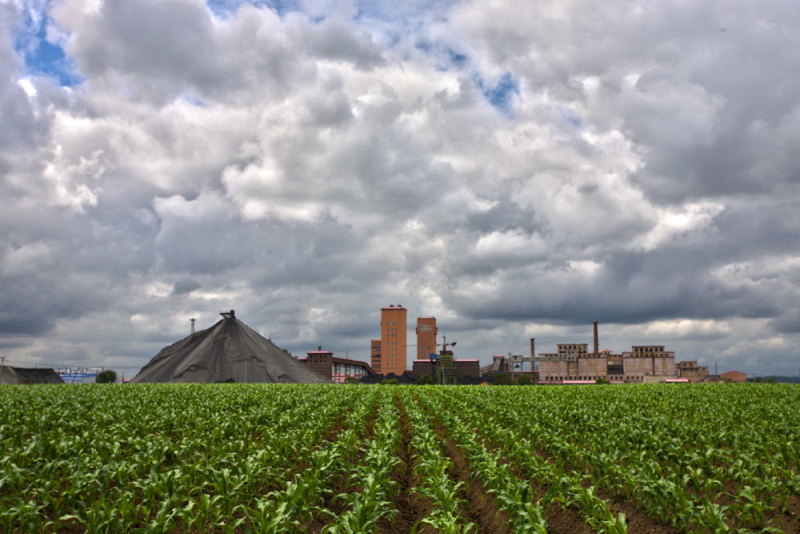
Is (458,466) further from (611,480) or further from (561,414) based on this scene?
(561,414)

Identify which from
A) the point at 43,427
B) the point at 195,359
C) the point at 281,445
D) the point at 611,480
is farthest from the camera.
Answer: the point at 195,359

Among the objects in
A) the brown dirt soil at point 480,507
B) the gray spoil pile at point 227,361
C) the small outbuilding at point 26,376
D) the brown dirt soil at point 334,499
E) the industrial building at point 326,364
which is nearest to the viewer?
the brown dirt soil at point 334,499

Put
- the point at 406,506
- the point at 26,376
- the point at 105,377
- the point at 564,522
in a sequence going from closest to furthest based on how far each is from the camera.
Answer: the point at 564,522, the point at 406,506, the point at 26,376, the point at 105,377

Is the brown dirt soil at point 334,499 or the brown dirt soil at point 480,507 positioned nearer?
the brown dirt soil at point 334,499

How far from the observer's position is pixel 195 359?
62.8 meters

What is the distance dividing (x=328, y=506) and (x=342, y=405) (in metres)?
17.4

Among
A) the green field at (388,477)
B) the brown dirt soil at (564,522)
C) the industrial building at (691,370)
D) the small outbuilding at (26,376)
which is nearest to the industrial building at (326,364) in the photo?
the small outbuilding at (26,376)

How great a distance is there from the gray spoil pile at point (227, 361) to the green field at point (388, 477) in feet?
133

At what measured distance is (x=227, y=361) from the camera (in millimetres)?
63250

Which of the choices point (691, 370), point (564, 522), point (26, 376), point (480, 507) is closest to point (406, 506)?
point (480, 507)

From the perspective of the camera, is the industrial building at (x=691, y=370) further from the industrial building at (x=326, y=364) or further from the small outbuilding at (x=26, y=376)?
the small outbuilding at (x=26, y=376)

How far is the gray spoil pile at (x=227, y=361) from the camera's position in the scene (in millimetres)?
62000

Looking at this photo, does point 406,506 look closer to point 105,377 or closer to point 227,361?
point 227,361

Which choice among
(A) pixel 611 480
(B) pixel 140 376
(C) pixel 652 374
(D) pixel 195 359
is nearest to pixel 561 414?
(A) pixel 611 480
